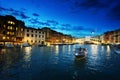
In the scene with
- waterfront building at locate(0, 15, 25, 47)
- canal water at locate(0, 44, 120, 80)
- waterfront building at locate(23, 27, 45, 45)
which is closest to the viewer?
canal water at locate(0, 44, 120, 80)

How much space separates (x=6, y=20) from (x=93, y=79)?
103 metres

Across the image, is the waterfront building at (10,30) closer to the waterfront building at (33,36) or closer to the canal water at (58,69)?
the waterfront building at (33,36)

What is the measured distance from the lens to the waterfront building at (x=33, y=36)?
143 metres

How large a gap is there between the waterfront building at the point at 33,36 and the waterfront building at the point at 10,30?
450 inches

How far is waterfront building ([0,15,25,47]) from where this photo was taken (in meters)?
111

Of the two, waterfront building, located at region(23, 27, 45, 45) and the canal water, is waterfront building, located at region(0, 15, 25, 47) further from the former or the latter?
the canal water

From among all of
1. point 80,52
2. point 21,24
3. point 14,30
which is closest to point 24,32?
point 21,24

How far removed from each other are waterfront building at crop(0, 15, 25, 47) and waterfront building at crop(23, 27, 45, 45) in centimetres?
1142

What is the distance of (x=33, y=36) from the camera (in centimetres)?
15062

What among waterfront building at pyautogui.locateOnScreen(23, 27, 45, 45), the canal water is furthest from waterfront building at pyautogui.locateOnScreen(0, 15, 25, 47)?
the canal water

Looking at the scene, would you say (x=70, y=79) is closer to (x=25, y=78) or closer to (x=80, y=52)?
(x=25, y=78)

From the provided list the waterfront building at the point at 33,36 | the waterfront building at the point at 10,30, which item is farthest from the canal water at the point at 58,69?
the waterfront building at the point at 33,36

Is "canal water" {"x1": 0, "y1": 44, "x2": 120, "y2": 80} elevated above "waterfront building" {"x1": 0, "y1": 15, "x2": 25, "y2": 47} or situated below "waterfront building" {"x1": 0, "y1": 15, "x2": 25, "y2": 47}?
below

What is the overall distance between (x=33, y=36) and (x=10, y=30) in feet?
115
